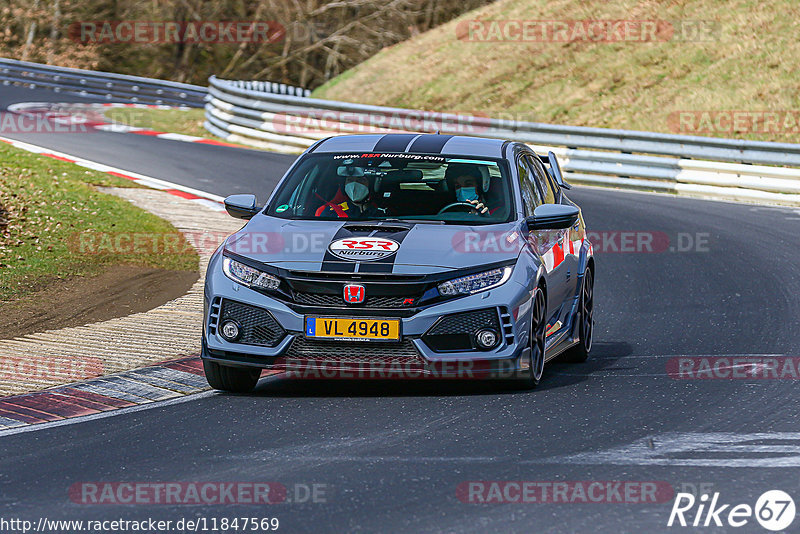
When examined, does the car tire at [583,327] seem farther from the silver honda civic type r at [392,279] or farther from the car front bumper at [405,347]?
the car front bumper at [405,347]

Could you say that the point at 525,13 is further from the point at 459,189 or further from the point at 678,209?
the point at 459,189

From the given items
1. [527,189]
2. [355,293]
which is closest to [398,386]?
[355,293]

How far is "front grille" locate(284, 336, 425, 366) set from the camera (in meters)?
7.98

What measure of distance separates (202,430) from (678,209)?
13.8 m

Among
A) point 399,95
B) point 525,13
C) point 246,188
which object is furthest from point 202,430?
point 525,13

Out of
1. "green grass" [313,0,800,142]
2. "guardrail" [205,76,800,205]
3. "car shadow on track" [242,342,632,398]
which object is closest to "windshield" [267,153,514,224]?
"car shadow on track" [242,342,632,398]

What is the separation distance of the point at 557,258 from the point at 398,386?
4.76 feet

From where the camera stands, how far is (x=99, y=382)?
8.71m

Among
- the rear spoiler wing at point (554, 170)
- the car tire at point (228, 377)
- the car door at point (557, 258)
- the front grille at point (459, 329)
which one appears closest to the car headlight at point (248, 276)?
the car tire at point (228, 377)

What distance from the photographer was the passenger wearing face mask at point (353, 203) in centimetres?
895

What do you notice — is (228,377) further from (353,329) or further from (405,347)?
(405,347)

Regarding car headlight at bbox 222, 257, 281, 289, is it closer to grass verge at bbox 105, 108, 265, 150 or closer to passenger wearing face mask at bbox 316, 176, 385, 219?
passenger wearing face mask at bbox 316, 176, 385, 219

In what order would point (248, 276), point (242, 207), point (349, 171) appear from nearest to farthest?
point (248, 276)
point (242, 207)
point (349, 171)

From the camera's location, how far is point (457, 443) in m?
6.88
